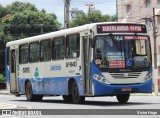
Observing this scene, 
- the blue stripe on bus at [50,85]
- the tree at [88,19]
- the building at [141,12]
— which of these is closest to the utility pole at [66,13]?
the blue stripe on bus at [50,85]

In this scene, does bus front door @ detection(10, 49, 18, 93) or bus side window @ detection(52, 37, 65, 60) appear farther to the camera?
bus front door @ detection(10, 49, 18, 93)

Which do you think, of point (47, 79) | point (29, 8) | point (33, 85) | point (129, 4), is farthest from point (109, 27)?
point (29, 8)

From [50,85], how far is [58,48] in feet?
7.10

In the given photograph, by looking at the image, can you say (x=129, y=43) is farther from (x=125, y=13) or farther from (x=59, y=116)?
(x=125, y=13)

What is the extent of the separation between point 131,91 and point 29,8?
73.6m

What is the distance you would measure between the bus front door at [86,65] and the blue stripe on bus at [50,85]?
0.28 meters

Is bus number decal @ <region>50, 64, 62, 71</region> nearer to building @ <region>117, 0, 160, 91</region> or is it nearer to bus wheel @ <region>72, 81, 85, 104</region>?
bus wheel @ <region>72, 81, 85, 104</region>

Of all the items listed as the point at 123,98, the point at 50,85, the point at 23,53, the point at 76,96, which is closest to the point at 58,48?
the point at 50,85

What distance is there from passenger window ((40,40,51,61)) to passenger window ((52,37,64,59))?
0.52 m

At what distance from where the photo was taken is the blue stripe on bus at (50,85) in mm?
25377

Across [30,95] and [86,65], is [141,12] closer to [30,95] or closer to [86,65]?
[30,95]

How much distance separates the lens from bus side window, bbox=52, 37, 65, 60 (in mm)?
25781

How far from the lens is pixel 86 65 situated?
23516 millimetres

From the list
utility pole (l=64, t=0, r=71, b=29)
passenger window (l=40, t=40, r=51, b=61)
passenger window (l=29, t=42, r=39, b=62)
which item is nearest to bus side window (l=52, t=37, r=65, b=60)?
passenger window (l=40, t=40, r=51, b=61)
